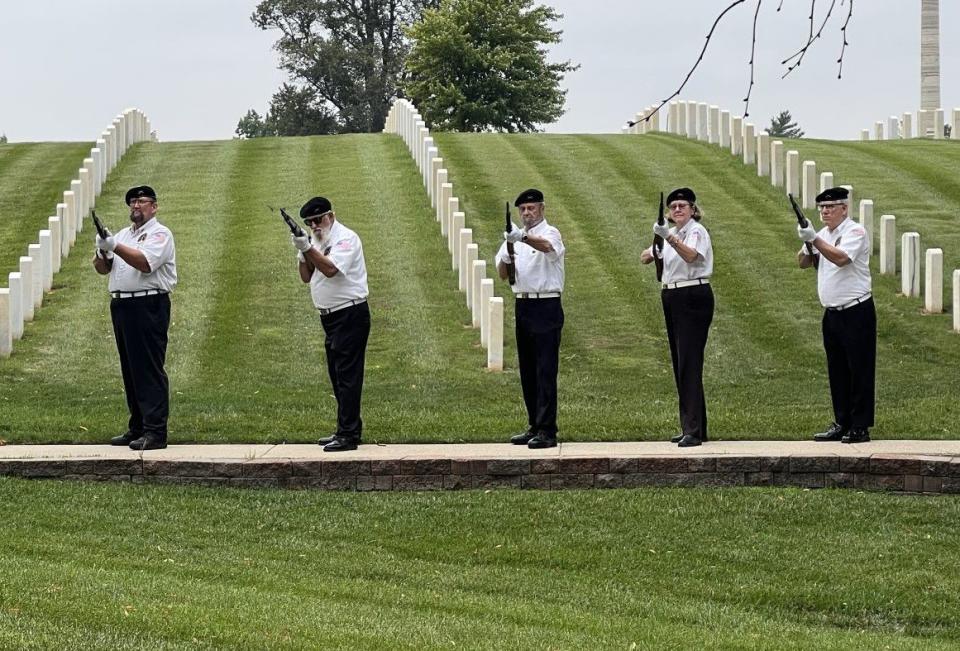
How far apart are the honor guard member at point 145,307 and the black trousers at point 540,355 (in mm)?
2821

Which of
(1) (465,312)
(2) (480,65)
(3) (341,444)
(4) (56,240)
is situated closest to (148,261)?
(3) (341,444)

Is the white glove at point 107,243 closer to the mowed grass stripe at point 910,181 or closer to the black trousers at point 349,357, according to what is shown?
the black trousers at point 349,357

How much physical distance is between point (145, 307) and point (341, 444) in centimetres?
190

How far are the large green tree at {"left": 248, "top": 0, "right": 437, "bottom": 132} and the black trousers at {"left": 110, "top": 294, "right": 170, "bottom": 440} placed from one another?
57.7m

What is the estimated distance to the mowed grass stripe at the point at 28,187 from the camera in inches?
1001

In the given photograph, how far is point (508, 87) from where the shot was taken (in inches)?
2242

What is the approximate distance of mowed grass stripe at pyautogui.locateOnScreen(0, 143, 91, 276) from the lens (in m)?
25.4

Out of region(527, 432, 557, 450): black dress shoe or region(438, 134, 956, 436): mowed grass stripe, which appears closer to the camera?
region(527, 432, 557, 450): black dress shoe

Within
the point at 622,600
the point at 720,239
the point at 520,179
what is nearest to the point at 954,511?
the point at 622,600

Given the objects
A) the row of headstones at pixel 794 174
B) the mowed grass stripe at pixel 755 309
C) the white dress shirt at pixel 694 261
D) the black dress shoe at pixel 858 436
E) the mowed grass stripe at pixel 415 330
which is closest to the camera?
the white dress shirt at pixel 694 261

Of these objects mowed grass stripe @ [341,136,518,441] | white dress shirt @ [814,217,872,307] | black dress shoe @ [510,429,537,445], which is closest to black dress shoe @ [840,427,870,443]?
white dress shirt @ [814,217,872,307]

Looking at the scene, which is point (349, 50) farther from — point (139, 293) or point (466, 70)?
point (139, 293)

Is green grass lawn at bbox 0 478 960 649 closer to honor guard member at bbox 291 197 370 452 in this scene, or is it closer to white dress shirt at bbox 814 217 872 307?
honor guard member at bbox 291 197 370 452

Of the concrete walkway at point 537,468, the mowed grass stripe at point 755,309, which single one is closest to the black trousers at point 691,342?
the concrete walkway at point 537,468
